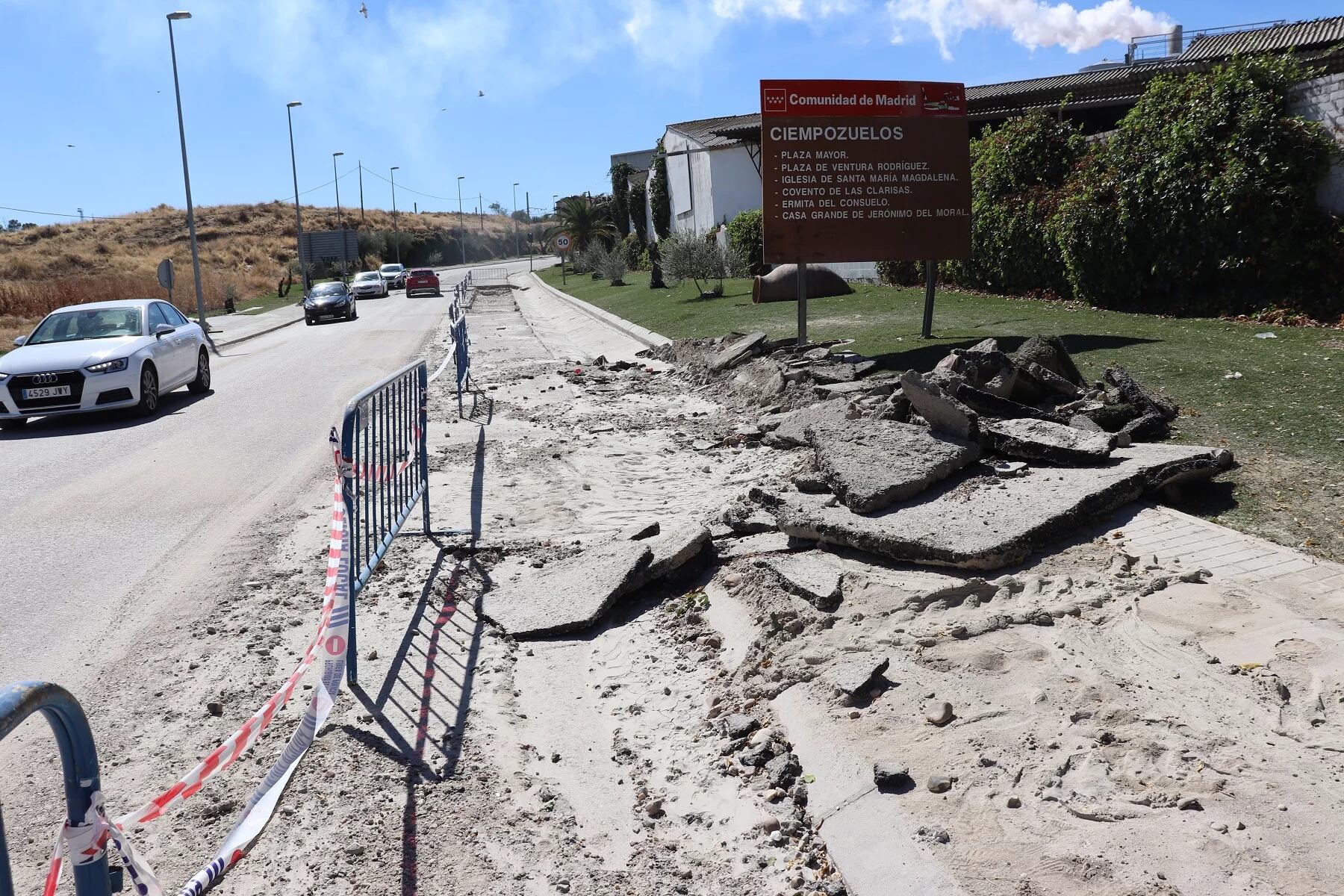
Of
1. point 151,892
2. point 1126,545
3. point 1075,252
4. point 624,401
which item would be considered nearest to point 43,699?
point 151,892

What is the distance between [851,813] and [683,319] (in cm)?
1890

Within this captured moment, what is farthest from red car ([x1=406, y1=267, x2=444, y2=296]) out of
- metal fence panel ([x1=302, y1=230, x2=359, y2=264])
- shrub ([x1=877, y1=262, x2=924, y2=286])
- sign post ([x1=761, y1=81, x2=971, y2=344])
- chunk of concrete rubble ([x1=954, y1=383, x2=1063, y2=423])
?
chunk of concrete rubble ([x1=954, y1=383, x2=1063, y2=423])

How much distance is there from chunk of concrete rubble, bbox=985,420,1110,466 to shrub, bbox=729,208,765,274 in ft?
85.3

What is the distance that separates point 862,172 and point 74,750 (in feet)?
42.1

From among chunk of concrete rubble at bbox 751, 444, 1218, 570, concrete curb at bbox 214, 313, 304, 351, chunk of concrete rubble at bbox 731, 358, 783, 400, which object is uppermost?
concrete curb at bbox 214, 313, 304, 351

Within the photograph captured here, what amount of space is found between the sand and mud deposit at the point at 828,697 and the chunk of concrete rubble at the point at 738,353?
657 centimetres

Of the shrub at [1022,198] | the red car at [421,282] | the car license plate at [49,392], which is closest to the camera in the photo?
the car license plate at [49,392]

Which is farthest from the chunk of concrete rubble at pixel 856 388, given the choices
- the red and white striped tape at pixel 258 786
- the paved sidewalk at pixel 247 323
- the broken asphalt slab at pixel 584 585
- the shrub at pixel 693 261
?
the paved sidewalk at pixel 247 323

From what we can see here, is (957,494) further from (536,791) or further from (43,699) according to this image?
(43,699)

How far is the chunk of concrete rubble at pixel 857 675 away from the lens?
4258 mm

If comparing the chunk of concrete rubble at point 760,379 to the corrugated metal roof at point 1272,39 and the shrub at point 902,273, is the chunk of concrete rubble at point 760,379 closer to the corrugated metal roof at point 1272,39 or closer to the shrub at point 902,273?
the shrub at point 902,273

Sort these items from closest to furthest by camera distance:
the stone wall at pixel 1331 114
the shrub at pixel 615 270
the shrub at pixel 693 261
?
the stone wall at pixel 1331 114, the shrub at pixel 693 261, the shrub at pixel 615 270

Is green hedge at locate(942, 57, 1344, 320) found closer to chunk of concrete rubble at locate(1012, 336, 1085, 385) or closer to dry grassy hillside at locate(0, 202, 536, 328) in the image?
chunk of concrete rubble at locate(1012, 336, 1085, 385)

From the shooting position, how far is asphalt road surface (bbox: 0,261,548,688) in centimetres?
584
